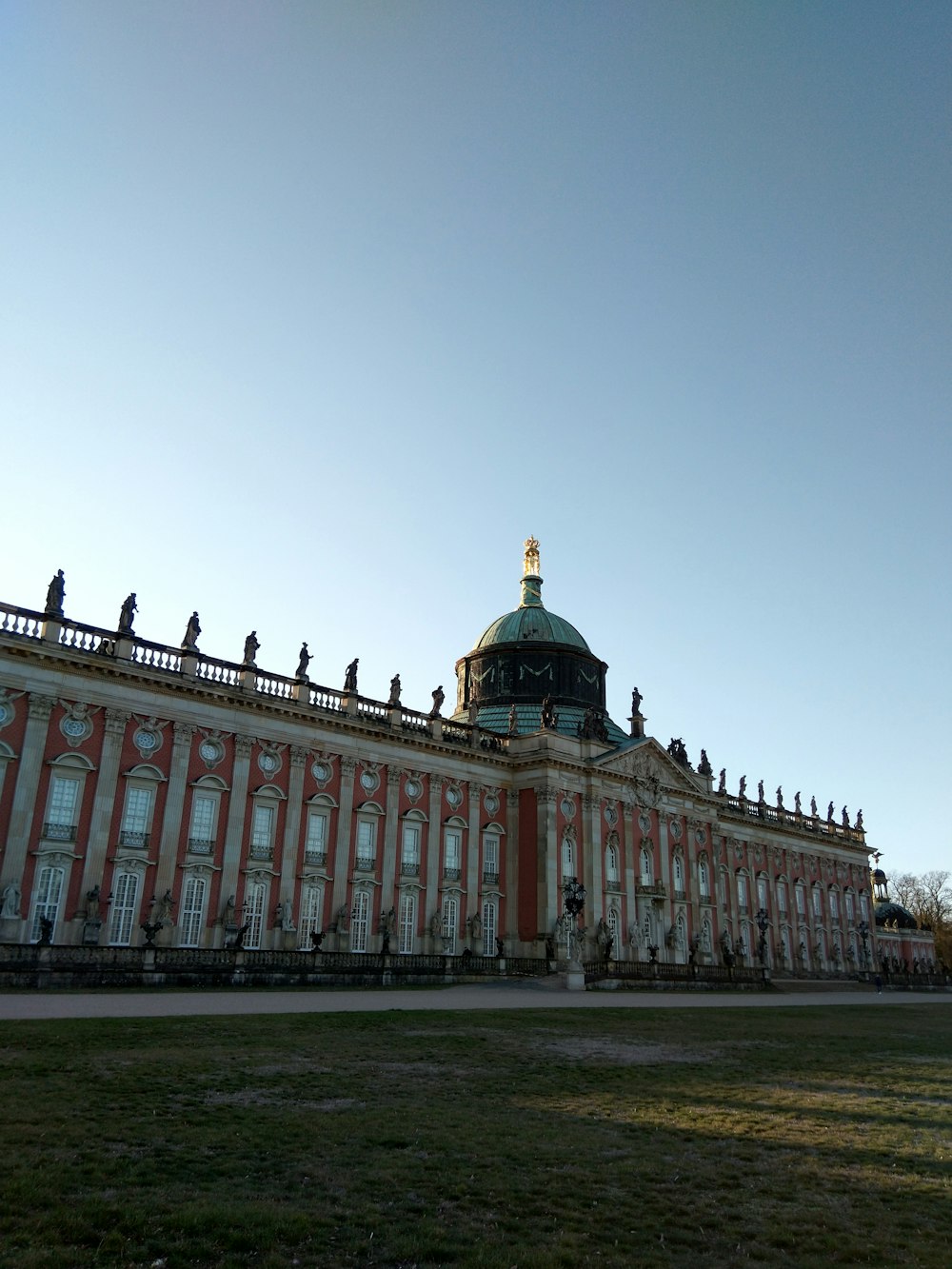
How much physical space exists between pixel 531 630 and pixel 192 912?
115ft

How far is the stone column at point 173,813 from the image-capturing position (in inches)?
1588

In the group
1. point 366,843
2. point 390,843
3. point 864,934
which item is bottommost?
point 864,934

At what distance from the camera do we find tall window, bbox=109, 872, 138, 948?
38719 millimetres

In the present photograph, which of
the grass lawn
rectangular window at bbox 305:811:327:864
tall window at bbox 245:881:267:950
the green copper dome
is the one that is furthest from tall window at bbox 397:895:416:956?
the grass lawn

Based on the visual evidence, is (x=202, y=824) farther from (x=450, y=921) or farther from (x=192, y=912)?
(x=450, y=921)

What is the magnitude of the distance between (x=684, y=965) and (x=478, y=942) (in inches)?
437

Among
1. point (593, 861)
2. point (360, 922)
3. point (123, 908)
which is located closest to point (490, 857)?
point (593, 861)

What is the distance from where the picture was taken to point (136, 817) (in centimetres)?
4038

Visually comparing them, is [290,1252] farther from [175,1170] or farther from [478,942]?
[478,942]

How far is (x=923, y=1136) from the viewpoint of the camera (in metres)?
12.2

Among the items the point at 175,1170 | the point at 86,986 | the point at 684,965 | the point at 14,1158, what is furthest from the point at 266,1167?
the point at 684,965

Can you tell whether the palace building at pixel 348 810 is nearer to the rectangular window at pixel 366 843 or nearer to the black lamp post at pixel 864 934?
the rectangular window at pixel 366 843

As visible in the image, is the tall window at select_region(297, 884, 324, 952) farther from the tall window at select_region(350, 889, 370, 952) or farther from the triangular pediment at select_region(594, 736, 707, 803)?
the triangular pediment at select_region(594, 736, 707, 803)

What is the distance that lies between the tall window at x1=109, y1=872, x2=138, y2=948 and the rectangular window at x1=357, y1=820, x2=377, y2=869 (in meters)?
11.8
